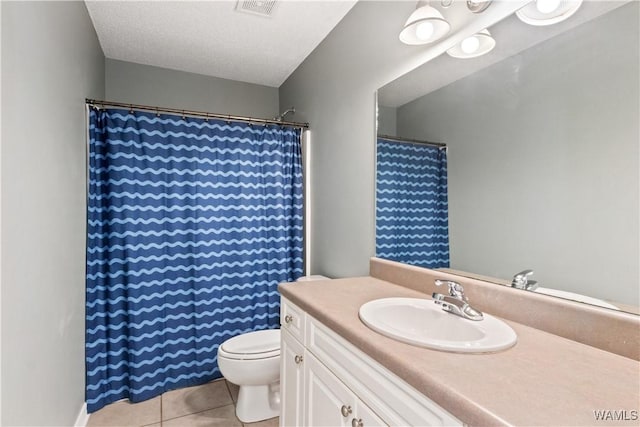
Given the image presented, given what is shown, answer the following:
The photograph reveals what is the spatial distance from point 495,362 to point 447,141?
958 mm

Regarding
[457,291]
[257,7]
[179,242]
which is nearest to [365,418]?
[457,291]

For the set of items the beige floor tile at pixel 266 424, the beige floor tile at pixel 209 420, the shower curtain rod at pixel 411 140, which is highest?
the shower curtain rod at pixel 411 140

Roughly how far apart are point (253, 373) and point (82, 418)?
1.02m

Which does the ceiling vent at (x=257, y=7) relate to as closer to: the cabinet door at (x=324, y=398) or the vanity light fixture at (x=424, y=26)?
the vanity light fixture at (x=424, y=26)

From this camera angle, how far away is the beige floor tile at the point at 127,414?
1.88m

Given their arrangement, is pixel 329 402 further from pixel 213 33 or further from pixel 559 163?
pixel 213 33

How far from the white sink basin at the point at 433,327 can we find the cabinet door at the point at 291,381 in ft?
1.34

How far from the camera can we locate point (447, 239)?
4.69 feet

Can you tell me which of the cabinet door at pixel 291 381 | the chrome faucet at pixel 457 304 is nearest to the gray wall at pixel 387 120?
the chrome faucet at pixel 457 304

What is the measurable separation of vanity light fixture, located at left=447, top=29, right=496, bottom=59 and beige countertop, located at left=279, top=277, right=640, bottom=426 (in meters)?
1.03

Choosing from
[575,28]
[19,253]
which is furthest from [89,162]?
[575,28]

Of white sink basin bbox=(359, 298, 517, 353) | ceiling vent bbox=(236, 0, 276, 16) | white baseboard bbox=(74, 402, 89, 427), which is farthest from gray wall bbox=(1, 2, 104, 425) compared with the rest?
white sink basin bbox=(359, 298, 517, 353)

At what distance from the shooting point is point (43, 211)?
4.19 ft

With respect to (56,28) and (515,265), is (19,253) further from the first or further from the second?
(515,265)
